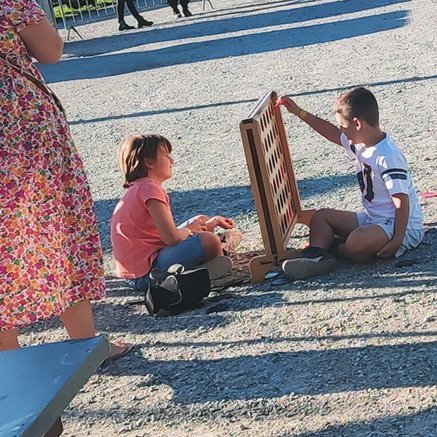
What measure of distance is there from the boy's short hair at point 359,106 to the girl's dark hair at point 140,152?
0.89 meters

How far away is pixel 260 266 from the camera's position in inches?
191

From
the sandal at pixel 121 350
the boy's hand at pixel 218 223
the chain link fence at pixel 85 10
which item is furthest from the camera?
the chain link fence at pixel 85 10

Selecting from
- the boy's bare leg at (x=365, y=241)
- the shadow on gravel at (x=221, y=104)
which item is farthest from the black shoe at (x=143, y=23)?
the boy's bare leg at (x=365, y=241)

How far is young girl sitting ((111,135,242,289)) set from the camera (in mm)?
4898

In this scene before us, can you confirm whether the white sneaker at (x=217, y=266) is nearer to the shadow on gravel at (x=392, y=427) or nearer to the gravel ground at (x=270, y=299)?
the gravel ground at (x=270, y=299)

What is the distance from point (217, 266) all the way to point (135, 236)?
0.43m

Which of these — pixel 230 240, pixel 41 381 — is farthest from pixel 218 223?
pixel 41 381

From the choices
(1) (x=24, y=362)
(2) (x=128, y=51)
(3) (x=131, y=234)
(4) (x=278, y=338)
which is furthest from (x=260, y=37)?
(1) (x=24, y=362)

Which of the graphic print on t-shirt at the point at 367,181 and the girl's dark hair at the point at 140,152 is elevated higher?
the girl's dark hair at the point at 140,152

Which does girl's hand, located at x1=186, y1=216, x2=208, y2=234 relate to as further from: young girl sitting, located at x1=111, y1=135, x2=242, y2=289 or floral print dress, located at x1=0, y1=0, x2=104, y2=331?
floral print dress, located at x1=0, y1=0, x2=104, y2=331

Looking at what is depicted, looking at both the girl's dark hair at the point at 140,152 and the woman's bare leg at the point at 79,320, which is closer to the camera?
the woman's bare leg at the point at 79,320

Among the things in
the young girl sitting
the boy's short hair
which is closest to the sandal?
the young girl sitting

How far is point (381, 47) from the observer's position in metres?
11.4

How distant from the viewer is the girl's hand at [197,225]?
5199mm
